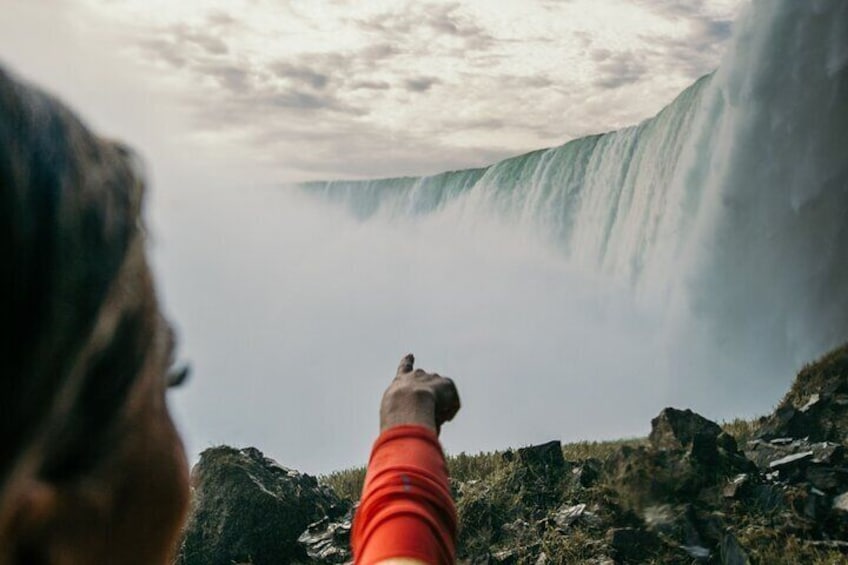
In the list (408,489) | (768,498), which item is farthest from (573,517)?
(408,489)

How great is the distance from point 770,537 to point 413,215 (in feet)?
57.4

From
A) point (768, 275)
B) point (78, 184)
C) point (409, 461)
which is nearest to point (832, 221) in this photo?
point (768, 275)

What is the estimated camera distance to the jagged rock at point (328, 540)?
16.9ft

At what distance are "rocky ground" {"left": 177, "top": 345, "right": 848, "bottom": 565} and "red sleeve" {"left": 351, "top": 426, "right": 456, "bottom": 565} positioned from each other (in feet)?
12.9

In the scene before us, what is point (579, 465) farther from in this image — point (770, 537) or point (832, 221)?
point (832, 221)

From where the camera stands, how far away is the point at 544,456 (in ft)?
19.0

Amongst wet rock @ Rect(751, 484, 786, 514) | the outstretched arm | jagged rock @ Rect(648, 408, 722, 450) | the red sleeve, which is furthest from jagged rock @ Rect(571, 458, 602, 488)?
the red sleeve

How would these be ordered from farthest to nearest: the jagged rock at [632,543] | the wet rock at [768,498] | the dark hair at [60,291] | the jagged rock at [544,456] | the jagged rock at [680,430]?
the jagged rock at [544,456], the jagged rock at [680,430], the wet rock at [768,498], the jagged rock at [632,543], the dark hair at [60,291]

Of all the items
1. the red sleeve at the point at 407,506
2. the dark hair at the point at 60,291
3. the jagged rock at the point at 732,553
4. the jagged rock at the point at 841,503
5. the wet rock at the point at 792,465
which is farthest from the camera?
the wet rock at the point at 792,465

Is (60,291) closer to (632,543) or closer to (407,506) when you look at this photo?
(407,506)

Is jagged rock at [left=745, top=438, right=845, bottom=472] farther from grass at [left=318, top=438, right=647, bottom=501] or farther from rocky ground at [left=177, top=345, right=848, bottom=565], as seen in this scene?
grass at [left=318, top=438, right=647, bottom=501]

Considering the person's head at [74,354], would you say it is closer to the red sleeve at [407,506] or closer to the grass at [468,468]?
the red sleeve at [407,506]

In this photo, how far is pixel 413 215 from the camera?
21969mm

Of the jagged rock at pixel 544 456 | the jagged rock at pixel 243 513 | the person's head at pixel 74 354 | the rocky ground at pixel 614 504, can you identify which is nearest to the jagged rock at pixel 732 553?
the rocky ground at pixel 614 504
